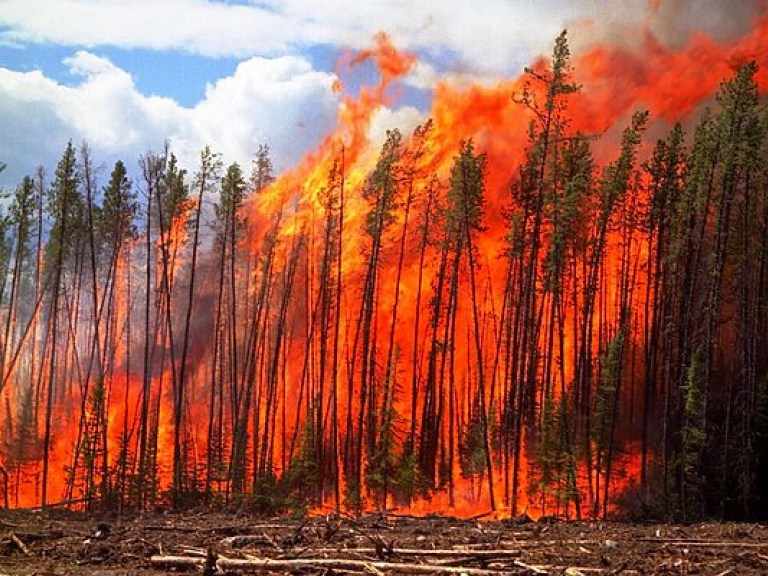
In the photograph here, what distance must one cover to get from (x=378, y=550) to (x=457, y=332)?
19.9m

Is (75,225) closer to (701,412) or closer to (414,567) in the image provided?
(701,412)

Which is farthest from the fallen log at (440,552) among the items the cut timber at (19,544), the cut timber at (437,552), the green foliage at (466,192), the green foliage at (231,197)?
the green foliage at (231,197)

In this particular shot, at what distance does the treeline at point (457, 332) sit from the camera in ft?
84.1

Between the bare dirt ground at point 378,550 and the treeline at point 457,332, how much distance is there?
8.53 meters

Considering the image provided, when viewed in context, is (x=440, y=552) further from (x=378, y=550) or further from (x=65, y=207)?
(x=65, y=207)

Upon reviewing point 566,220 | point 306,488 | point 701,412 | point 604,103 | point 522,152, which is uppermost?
point 604,103

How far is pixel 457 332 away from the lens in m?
31.0

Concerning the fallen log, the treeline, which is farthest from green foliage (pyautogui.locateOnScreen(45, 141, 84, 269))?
the fallen log

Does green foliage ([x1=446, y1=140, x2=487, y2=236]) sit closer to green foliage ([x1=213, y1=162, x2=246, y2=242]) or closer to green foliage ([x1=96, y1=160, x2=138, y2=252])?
green foliage ([x1=213, y1=162, x2=246, y2=242])

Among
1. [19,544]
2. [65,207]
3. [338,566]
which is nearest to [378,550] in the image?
[338,566]

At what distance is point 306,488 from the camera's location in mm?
28609

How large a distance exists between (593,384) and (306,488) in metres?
11.3

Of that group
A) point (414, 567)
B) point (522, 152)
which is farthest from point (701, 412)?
point (414, 567)

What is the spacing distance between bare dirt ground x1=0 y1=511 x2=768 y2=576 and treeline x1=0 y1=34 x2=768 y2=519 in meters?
8.53
